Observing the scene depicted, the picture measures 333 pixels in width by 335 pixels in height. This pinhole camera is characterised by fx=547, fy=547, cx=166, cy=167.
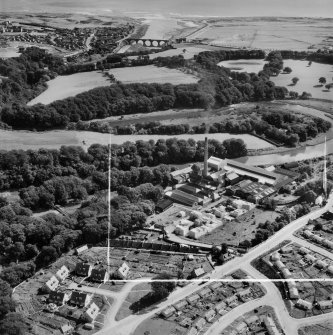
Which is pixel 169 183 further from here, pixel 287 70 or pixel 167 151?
pixel 287 70

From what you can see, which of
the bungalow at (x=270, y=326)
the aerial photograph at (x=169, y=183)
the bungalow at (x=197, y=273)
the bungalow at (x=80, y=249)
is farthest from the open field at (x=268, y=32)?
the bungalow at (x=270, y=326)

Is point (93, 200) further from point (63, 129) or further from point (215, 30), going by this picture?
point (215, 30)

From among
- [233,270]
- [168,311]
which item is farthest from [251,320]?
[233,270]

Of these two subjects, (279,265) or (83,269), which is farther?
(279,265)

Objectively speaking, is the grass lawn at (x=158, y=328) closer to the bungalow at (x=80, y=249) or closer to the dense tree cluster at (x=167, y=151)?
the bungalow at (x=80, y=249)

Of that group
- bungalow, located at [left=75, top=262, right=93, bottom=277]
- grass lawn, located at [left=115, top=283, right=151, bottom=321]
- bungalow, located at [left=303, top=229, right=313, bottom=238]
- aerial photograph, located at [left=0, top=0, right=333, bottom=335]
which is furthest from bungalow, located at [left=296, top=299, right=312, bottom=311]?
bungalow, located at [left=75, top=262, right=93, bottom=277]

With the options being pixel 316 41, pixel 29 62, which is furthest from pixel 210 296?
pixel 316 41
